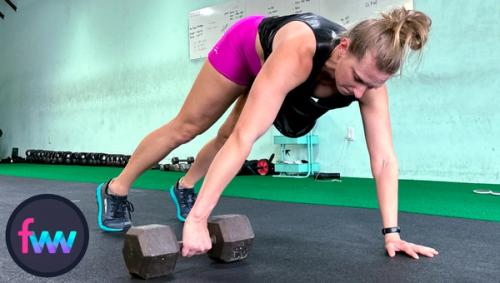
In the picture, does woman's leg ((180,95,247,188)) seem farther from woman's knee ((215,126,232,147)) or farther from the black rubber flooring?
the black rubber flooring

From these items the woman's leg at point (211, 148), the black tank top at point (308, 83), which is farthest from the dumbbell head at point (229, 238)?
the woman's leg at point (211, 148)

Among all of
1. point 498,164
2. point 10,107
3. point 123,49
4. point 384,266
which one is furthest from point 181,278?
point 10,107

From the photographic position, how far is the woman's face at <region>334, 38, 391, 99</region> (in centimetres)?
102

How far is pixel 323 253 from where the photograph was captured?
52.6 inches

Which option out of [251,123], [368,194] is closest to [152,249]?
[251,123]

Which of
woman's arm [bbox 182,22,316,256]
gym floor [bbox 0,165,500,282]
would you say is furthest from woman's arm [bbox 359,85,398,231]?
woman's arm [bbox 182,22,316,256]

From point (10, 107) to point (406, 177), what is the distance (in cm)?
760

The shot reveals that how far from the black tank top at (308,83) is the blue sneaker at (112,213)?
0.70 m

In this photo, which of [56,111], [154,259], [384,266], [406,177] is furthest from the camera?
[56,111]

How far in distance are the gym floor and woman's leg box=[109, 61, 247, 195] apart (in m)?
0.26

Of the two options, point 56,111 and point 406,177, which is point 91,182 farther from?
point 56,111

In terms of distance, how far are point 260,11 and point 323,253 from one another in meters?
3.67

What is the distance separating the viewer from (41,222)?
0.92 metres

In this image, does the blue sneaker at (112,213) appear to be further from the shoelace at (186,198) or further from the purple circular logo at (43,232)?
the purple circular logo at (43,232)
